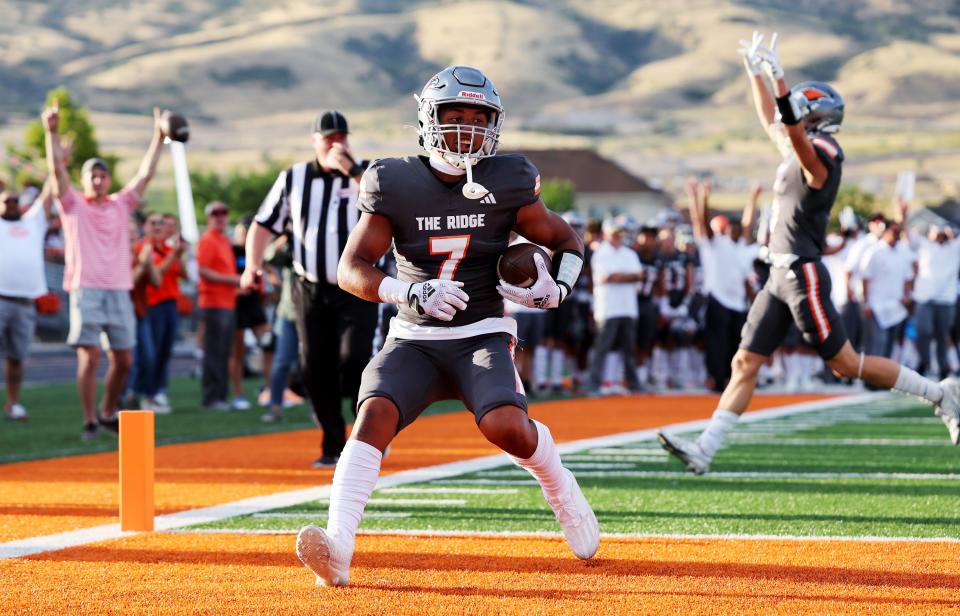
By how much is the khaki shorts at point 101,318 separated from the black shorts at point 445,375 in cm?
549

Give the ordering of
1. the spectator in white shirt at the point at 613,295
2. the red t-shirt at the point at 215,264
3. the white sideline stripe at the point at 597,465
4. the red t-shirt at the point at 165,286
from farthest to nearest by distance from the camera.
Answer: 1. the spectator in white shirt at the point at 613,295
2. the red t-shirt at the point at 215,264
3. the red t-shirt at the point at 165,286
4. the white sideline stripe at the point at 597,465

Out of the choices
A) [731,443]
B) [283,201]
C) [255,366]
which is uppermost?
[283,201]

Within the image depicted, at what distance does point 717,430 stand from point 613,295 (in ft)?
26.9

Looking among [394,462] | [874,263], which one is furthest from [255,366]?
[394,462]

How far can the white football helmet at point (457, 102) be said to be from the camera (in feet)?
16.6

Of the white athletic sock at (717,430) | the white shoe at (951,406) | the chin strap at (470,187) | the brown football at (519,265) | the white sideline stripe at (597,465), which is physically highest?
the chin strap at (470,187)

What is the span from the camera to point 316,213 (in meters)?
8.20

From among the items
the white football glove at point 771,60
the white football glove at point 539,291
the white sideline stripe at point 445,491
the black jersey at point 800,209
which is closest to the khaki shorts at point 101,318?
the white sideline stripe at point 445,491

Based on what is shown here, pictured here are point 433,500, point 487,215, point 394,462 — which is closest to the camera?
point 487,215

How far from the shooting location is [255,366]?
68.2ft

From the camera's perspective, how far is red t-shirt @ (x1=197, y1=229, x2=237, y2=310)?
45.6ft

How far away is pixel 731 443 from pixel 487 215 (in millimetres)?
5131

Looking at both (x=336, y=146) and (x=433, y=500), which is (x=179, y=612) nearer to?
(x=433, y=500)

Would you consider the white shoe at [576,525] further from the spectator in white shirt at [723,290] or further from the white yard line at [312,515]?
the spectator in white shirt at [723,290]
